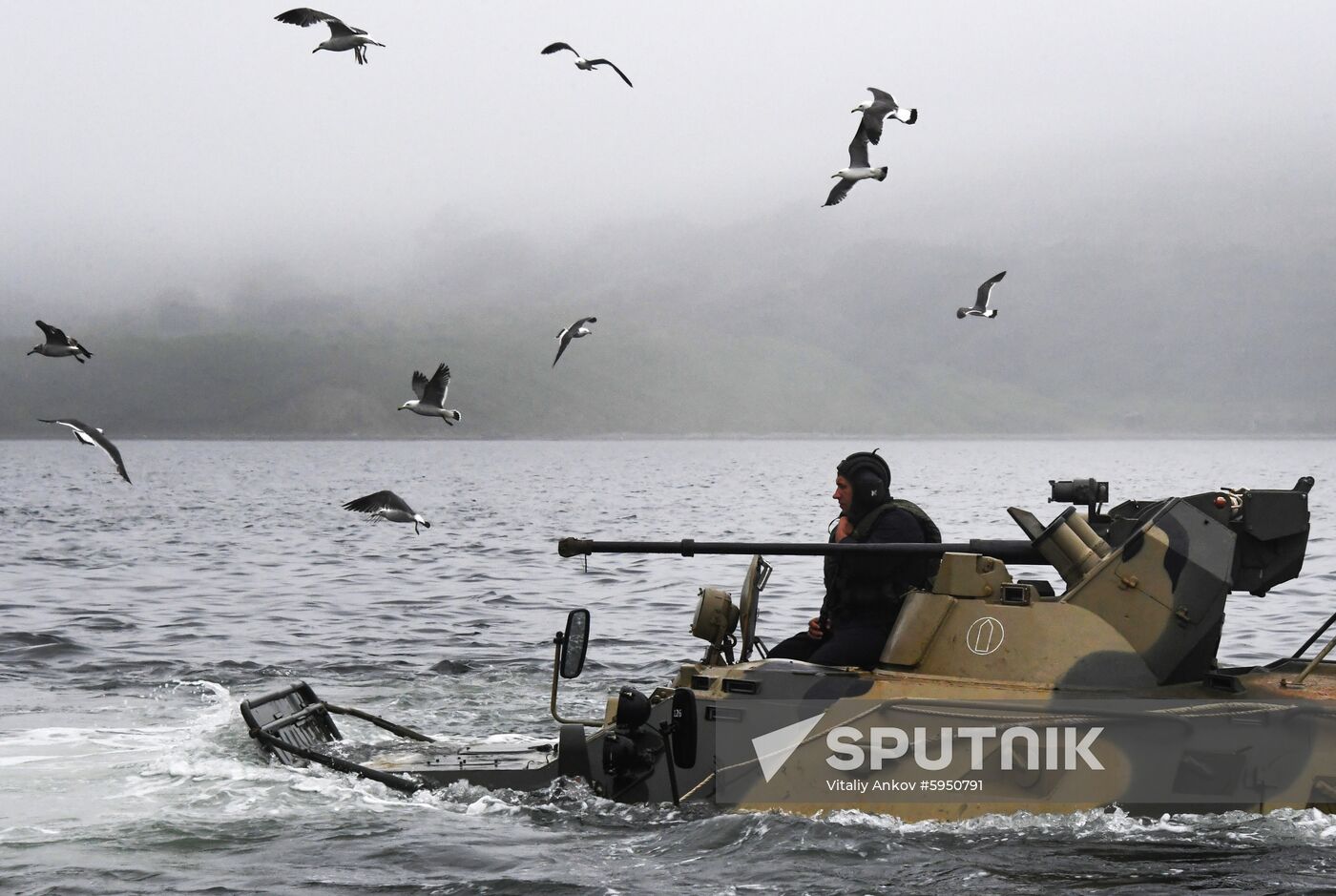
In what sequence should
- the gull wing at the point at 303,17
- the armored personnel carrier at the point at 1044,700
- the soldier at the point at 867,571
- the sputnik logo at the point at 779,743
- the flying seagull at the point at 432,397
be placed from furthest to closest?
the flying seagull at the point at 432,397
the gull wing at the point at 303,17
the soldier at the point at 867,571
the sputnik logo at the point at 779,743
the armored personnel carrier at the point at 1044,700

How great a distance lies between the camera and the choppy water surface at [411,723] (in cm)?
862

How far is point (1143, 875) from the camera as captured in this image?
27.4 ft

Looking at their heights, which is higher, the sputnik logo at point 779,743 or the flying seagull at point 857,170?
the flying seagull at point 857,170

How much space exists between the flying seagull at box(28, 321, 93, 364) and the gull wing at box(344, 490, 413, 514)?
12.3 feet

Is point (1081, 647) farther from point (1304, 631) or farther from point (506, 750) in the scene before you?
point (1304, 631)

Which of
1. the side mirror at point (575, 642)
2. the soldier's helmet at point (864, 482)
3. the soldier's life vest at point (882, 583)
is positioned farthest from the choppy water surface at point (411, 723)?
the soldier's helmet at point (864, 482)

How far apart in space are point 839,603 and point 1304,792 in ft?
9.09

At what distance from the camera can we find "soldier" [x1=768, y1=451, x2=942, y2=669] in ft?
31.2

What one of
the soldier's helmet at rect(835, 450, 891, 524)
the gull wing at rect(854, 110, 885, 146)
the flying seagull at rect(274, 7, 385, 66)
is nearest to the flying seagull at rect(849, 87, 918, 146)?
the gull wing at rect(854, 110, 885, 146)

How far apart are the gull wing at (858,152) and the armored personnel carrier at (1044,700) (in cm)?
738

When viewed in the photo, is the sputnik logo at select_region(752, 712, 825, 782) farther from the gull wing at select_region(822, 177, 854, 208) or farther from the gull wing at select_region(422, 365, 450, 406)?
the gull wing at select_region(422, 365, 450, 406)

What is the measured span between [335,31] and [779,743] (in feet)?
32.4

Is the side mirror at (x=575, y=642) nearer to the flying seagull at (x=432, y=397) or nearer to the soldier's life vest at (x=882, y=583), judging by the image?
the soldier's life vest at (x=882, y=583)

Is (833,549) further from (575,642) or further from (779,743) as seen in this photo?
(575,642)
